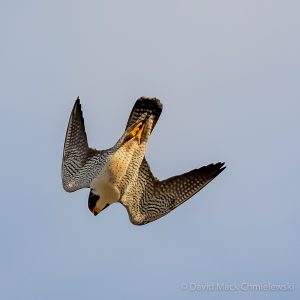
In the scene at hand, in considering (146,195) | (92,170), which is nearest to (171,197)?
(146,195)

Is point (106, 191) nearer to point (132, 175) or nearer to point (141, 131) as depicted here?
point (132, 175)

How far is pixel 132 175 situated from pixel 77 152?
1.56m

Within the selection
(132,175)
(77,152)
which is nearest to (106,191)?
(132,175)

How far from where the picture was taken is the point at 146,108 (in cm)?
1984

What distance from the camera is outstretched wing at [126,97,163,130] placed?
1978 cm

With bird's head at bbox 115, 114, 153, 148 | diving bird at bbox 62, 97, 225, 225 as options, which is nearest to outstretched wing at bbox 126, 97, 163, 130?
diving bird at bbox 62, 97, 225, 225

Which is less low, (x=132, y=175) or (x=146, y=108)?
(x=146, y=108)

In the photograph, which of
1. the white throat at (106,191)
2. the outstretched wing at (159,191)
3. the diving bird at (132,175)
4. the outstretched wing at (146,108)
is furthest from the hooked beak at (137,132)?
the white throat at (106,191)

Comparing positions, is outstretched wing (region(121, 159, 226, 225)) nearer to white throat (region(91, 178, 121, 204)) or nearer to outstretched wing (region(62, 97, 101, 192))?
white throat (region(91, 178, 121, 204))

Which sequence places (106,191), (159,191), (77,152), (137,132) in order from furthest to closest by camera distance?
(77,152)
(137,132)
(159,191)
(106,191)

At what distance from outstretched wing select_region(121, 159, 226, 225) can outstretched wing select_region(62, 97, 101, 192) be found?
3.90ft

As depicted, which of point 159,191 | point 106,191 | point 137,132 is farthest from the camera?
point 137,132

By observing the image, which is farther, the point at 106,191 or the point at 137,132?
the point at 137,132
